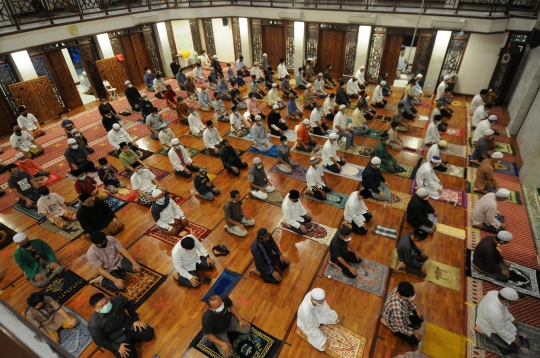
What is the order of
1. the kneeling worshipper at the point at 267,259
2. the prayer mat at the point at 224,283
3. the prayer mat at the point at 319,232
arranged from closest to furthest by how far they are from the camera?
the kneeling worshipper at the point at 267,259 < the prayer mat at the point at 224,283 < the prayer mat at the point at 319,232

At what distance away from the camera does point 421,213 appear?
6.20 meters

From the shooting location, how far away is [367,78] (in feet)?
47.3

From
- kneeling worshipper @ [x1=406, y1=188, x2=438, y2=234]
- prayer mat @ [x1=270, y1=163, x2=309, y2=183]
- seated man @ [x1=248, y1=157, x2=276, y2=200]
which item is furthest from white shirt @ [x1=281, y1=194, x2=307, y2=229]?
kneeling worshipper @ [x1=406, y1=188, x2=438, y2=234]

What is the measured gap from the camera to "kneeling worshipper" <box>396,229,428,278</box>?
535 cm

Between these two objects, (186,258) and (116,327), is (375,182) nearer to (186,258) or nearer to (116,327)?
(186,258)

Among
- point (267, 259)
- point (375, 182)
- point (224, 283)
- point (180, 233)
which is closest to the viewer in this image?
point (267, 259)

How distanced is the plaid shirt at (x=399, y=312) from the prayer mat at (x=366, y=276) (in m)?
0.78

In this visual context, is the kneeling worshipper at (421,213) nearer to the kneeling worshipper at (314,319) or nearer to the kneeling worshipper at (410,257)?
the kneeling worshipper at (410,257)

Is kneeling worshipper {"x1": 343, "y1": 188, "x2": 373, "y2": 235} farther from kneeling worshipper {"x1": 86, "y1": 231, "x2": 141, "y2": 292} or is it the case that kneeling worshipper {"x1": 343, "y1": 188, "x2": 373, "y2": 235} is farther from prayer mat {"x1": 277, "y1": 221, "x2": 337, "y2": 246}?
kneeling worshipper {"x1": 86, "y1": 231, "x2": 141, "y2": 292}

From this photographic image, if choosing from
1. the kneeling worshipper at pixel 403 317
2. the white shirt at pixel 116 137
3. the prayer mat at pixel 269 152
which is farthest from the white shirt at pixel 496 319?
the white shirt at pixel 116 137

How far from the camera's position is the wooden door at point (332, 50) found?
14.2 m

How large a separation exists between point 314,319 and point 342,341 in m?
0.65

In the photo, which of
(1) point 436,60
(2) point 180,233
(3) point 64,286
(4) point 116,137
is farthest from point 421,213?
(1) point 436,60

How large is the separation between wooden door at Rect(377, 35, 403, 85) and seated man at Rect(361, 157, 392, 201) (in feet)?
27.9
